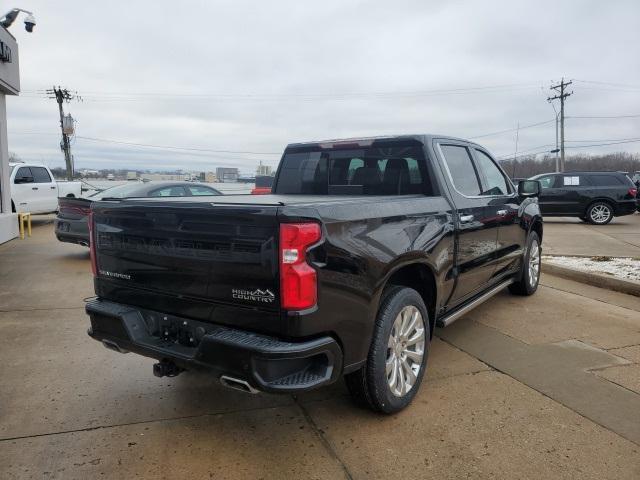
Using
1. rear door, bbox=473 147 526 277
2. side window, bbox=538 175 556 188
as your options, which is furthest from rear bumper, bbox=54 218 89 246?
side window, bbox=538 175 556 188

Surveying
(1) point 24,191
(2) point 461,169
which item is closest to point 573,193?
(2) point 461,169

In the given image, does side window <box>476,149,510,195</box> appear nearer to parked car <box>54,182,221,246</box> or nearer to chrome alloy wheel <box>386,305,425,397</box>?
chrome alloy wheel <box>386,305,425,397</box>

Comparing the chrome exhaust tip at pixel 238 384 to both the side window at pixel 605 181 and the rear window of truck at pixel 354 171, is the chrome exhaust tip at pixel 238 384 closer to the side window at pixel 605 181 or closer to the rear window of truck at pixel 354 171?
the rear window of truck at pixel 354 171

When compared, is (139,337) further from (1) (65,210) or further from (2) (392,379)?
(1) (65,210)

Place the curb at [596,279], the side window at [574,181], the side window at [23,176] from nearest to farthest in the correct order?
the curb at [596,279], the side window at [23,176], the side window at [574,181]

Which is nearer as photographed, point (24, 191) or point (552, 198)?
point (24, 191)

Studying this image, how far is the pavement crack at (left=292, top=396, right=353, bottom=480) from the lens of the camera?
258 centimetres

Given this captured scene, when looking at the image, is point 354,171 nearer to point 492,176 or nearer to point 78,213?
point 492,176

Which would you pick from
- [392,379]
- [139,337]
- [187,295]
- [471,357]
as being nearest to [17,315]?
[139,337]

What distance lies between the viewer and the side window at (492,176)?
485 cm

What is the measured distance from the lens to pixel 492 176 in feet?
16.6

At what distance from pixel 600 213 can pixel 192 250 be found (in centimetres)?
1681

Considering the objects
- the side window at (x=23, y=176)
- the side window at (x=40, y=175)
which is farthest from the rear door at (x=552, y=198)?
the side window at (x=23, y=176)

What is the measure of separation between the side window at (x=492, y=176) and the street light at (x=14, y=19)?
1250 centimetres
